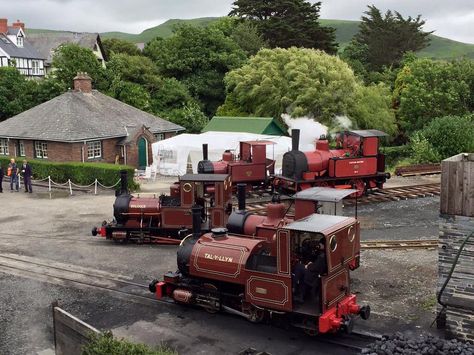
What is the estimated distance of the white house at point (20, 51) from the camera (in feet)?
217

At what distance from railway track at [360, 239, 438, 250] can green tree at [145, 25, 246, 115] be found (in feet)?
98.6

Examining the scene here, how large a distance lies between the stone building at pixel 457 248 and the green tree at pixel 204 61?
35439 mm

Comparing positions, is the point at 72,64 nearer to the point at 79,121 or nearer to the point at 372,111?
the point at 79,121

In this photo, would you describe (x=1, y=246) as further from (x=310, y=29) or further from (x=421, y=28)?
(x=421, y=28)

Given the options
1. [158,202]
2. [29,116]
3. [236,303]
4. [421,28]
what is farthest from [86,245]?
[421,28]

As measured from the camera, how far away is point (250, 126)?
31.9 metres

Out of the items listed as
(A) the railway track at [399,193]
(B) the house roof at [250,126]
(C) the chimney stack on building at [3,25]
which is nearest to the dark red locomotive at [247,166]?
(A) the railway track at [399,193]

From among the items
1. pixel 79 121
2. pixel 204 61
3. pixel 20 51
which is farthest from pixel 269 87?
pixel 20 51

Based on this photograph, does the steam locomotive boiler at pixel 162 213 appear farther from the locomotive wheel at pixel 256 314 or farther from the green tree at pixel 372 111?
the green tree at pixel 372 111

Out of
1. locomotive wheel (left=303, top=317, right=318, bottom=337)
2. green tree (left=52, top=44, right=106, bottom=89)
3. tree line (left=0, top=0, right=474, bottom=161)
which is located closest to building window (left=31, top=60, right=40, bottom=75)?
tree line (left=0, top=0, right=474, bottom=161)

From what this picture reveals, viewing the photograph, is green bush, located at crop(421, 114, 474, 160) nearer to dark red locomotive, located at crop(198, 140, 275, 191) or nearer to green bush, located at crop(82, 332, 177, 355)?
dark red locomotive, located at crop(198, 140, 275, 191)

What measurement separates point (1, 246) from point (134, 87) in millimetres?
26369

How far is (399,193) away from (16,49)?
57.9 metres

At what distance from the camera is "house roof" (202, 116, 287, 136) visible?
31461 mm
